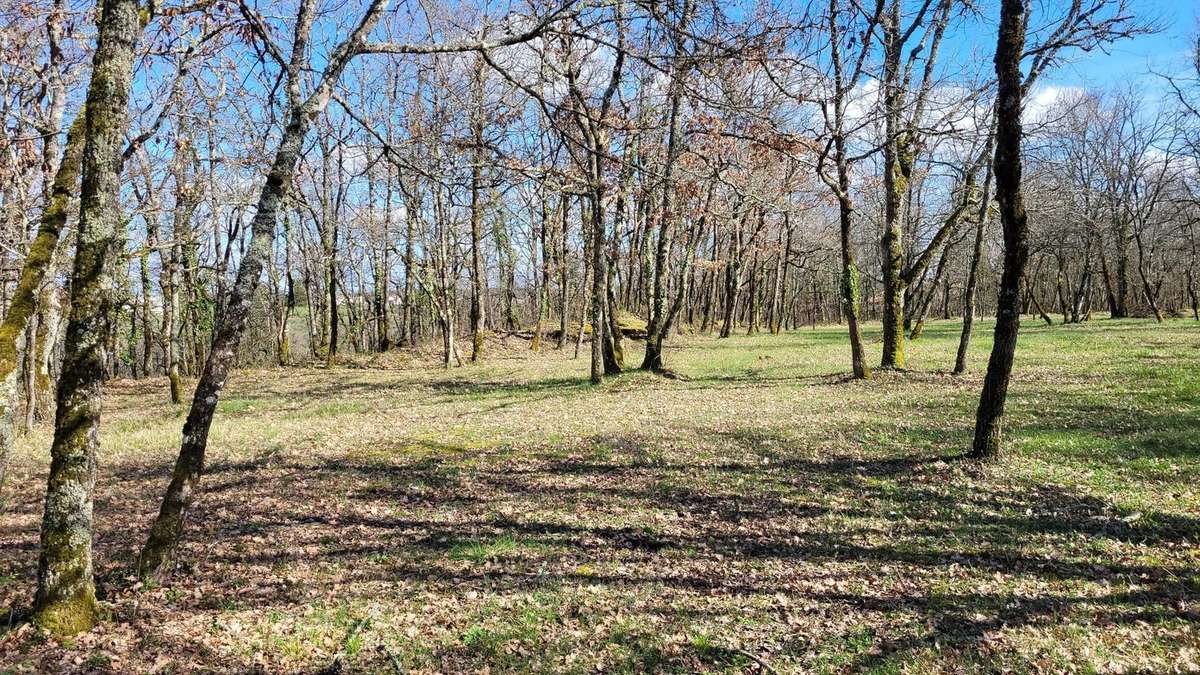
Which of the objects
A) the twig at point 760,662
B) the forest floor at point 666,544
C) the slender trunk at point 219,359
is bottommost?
Answer: the twig at point 760,662

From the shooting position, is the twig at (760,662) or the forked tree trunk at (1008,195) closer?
the twig at (760,662)

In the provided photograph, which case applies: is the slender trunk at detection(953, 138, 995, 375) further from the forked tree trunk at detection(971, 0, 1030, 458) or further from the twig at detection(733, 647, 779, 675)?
the twig at detection(733, 647, 779, 675)

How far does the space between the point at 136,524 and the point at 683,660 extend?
675 cm

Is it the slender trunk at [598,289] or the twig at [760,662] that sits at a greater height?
the slender trunk at [598,289]

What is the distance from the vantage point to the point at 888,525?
6914 millimetres

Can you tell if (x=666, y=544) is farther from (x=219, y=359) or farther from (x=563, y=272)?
(x=563, y=272)

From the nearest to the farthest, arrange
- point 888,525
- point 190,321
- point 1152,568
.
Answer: point 1152,568, point 888,525, point 190,321

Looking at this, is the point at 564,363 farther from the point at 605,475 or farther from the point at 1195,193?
the point at 1195,193

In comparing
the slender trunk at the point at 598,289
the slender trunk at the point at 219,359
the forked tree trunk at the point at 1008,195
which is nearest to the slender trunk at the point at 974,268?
the forked tree trunk at the point at 1008,195

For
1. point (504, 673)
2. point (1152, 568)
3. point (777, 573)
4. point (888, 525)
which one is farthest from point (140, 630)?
point (1152, 568)

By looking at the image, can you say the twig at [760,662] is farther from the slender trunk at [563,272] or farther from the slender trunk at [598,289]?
the slender trunk at [563,272]

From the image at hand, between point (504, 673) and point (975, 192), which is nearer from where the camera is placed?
point (504, 673)

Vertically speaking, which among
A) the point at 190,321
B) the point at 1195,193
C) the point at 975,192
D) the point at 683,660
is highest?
the point at 1195,193

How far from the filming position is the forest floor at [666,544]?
4.57m
